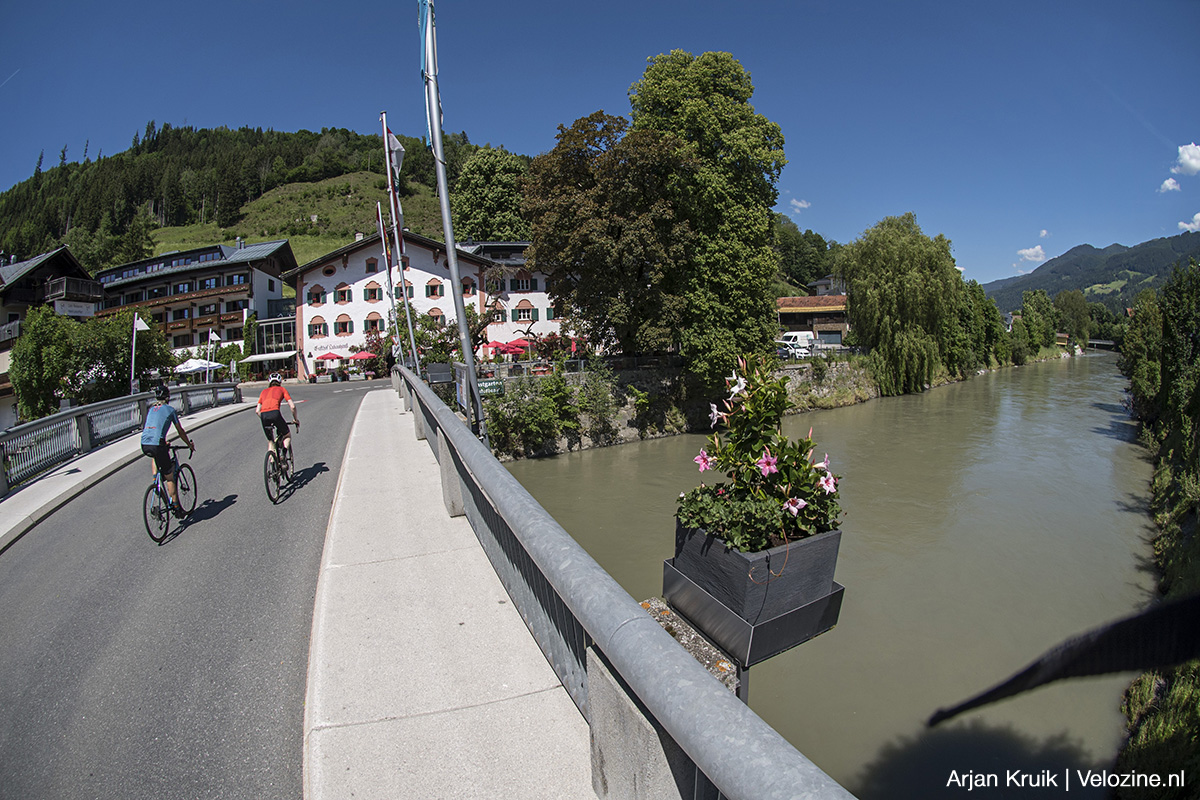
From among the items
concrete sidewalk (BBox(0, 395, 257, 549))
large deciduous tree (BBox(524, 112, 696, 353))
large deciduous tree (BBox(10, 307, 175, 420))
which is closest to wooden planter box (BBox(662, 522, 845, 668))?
concrete sidewalk (BBox(0, 395, 257, 549))

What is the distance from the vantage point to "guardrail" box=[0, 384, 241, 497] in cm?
971

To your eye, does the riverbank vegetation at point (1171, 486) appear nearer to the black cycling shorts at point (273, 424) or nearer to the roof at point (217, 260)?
the black cycling shorts at point (273, 424)

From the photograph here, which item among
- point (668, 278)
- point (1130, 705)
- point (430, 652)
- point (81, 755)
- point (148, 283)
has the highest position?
point (148, 283)

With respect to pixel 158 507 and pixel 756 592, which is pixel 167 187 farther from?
pixel 756 592

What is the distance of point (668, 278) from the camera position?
27234mm

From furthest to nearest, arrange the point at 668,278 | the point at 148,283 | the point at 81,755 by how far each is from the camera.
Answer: the point at 148,283
the point at 668,278
the point at 81,755

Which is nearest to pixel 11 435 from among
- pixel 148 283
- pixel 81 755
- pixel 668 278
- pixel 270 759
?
pixel 81 755

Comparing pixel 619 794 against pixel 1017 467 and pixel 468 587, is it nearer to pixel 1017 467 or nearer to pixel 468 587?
pixel 468 587

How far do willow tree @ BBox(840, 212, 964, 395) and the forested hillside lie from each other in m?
82.1

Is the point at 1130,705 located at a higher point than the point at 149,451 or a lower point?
lower

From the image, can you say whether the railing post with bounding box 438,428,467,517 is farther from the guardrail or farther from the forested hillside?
the forested hillside

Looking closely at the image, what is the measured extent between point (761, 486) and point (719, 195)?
25289mm

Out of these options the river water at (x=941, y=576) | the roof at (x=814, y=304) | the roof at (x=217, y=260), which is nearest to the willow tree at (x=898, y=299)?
the river water at (x=941, y=576)

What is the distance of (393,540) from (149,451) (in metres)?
3.83
